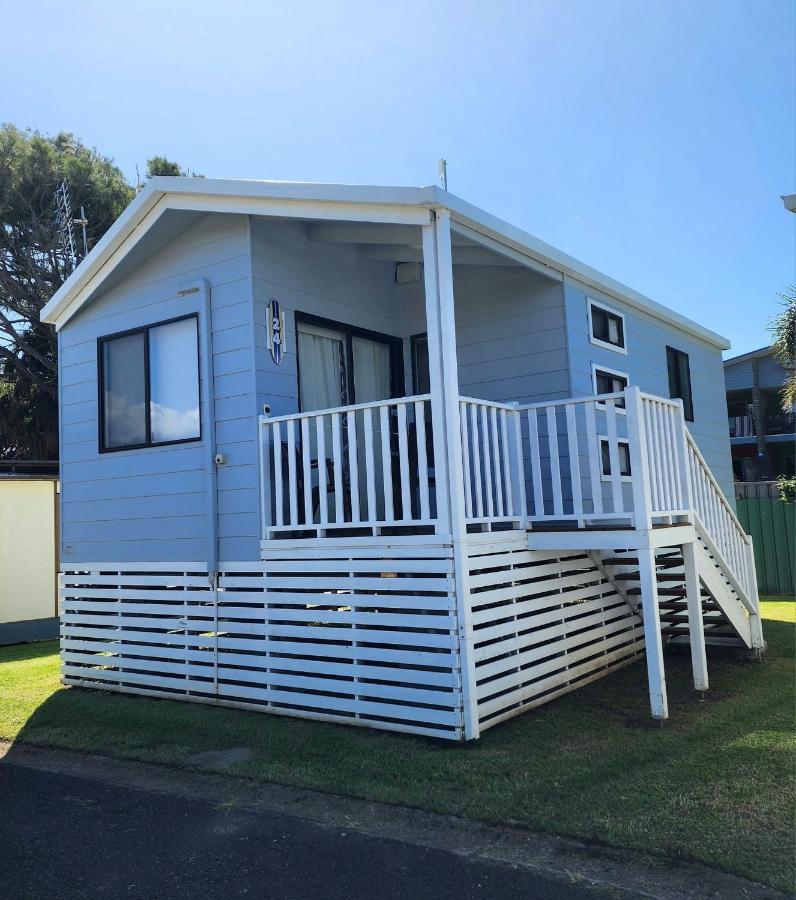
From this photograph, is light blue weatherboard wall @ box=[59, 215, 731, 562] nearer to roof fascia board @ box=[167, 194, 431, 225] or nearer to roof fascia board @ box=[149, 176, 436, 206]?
roof fascia board @ box=[167, 194, 431, 225]

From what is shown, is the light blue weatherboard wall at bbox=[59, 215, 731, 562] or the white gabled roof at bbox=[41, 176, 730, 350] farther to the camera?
the light blue weatherboard wall at bbox=[59, 215, 731, 562]

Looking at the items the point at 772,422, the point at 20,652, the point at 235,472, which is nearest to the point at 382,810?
the point at 235,472

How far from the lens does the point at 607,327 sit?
8680 millimetres

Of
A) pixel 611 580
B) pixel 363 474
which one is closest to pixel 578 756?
pixel 611 580

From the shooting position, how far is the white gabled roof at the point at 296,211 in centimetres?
578

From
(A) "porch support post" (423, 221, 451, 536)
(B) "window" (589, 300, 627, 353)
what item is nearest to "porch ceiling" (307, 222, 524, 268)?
(A) "porch support post" (423, 221, 451, 536)

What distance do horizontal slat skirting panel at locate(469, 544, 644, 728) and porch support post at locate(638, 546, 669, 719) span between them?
95 cm

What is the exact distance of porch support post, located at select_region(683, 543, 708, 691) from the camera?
21.0 ft

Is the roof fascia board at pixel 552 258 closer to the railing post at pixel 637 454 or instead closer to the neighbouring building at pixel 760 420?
the railing post at pixel 637 454

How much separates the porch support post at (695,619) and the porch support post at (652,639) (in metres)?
0.85

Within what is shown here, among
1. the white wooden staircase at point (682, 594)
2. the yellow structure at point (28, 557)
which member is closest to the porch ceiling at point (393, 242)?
the white wooden staircase at point (682, 594)

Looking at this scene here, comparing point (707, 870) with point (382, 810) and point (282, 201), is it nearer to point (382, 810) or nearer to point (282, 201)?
point (382, 810)

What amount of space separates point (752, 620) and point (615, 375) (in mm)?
2960

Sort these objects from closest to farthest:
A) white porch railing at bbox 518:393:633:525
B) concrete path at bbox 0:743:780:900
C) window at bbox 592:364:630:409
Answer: concrete path at bbox 0:743:780:900
white porch railing at bbox 518:393:633:525
window at bbox 592:364:630:409
